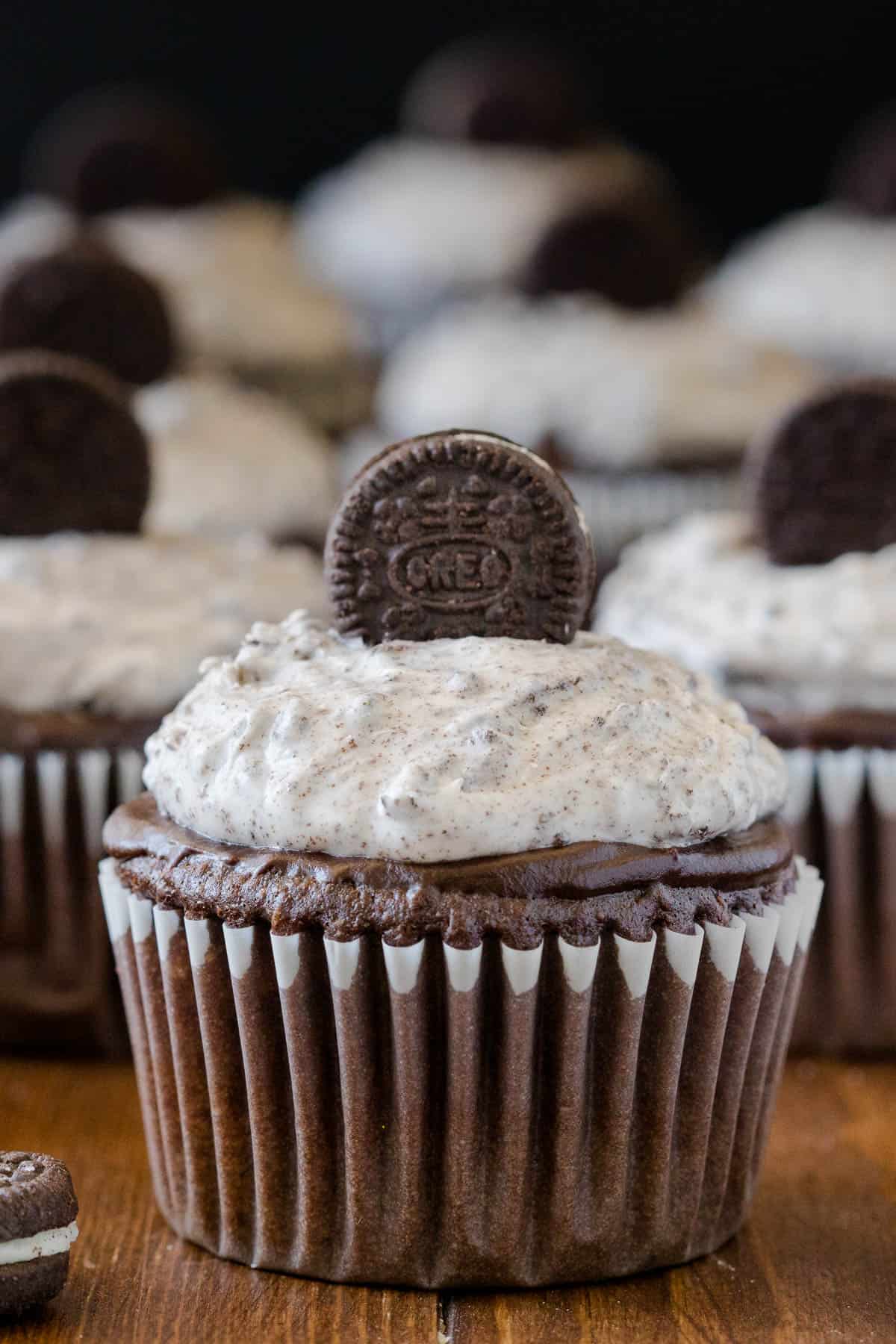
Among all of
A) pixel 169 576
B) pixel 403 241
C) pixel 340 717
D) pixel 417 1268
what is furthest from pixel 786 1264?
pixel 403 241

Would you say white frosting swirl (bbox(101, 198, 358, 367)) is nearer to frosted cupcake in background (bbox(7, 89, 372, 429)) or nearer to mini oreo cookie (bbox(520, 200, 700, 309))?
frosted cupcake in background (bbox(7, 89, 372, 429))

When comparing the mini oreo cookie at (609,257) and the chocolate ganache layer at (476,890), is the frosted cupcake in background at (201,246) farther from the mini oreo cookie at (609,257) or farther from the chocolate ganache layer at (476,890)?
the chocolate ganache layer at (476,890)

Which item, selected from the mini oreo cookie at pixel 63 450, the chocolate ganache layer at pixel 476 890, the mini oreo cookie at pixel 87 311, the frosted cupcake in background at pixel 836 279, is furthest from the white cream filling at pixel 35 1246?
the frosted cupcake in background at pixel 836 279

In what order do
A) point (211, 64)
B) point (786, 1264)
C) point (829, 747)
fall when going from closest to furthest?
point (786, 1264)
point (829, 747)
point (211, 64)

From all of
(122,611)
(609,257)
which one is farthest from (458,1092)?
(609,257)

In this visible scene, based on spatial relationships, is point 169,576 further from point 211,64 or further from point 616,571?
point 211,64

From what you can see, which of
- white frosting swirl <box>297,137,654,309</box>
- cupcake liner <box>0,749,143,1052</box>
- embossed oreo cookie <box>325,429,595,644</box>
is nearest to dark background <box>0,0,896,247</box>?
white frosting swirl <box>297,137,654,309</box>

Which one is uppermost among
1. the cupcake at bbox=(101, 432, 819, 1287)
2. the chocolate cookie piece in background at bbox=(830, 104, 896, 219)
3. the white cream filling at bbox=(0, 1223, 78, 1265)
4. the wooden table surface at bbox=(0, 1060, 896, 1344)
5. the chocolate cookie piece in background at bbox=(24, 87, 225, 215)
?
the chocolate cookie piece in background at bbox=(24, 87, 225, 215)

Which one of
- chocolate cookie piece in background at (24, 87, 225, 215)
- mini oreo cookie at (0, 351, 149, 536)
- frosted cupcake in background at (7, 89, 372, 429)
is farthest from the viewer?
chocolate cookie piece in background at (24, 87, 225, 215)
